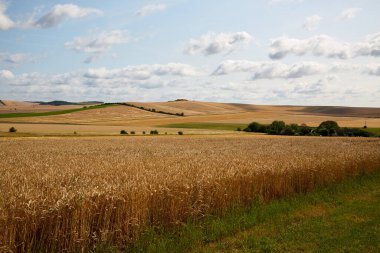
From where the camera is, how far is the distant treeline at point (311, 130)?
7262 cm

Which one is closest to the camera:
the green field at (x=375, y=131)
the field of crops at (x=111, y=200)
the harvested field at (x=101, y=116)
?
the field of crops at (x=111, y=200)

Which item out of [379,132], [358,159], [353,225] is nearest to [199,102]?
[379,132]

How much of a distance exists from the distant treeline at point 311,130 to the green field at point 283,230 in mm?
62448

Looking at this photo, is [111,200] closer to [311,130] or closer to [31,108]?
[311,130]

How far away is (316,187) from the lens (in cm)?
1612

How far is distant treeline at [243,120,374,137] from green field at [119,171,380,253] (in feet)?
205

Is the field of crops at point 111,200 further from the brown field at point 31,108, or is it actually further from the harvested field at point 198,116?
the brown field at point 31,108

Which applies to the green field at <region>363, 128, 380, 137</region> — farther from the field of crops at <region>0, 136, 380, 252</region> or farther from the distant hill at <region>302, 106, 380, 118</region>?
the field of crops at <region>0, 136, 380, 252</region>

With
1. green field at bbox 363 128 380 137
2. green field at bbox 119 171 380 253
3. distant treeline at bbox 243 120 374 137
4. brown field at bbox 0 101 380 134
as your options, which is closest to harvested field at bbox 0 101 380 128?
brown field at bbox 0 101 380 134

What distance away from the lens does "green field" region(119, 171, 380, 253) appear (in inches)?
348

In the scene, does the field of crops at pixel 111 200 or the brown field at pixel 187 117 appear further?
the brown field at pixel 187 117

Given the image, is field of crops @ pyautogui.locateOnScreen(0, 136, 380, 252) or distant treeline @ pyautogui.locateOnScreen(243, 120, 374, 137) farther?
distant treeline @ pyautogui.locateOnScreen(243, 120, 374, 137)

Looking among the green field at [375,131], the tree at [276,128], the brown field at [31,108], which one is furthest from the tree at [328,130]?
the brown field at [31,108]

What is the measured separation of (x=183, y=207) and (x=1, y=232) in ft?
15.4
